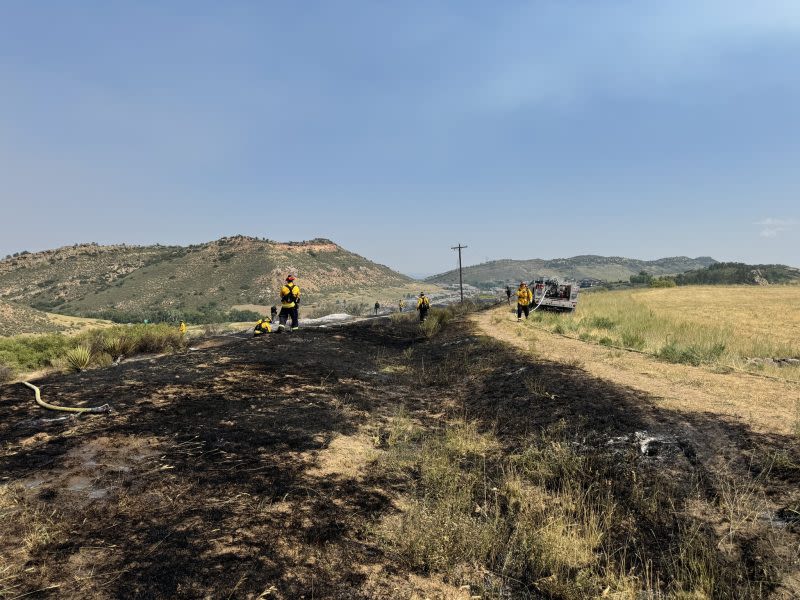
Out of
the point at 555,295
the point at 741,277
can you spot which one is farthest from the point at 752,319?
the point at 741,277

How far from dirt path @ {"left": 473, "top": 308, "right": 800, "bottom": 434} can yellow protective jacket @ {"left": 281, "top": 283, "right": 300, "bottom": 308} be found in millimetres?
7704

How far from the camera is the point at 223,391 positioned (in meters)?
7.01

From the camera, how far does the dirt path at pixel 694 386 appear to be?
5673 millimetres

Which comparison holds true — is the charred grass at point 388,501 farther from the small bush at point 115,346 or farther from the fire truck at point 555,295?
the fire truck at point 555,295

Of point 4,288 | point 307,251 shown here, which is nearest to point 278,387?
point 4,288

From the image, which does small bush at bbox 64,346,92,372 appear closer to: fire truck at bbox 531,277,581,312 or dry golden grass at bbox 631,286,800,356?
dry golden grass at bbox 631,286,800,356

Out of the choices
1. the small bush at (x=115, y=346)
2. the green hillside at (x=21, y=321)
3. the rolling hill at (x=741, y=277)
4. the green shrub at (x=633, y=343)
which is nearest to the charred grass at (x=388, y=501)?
the green shrub at (x=633, y=343)

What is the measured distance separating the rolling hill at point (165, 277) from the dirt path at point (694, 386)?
76.6 metres

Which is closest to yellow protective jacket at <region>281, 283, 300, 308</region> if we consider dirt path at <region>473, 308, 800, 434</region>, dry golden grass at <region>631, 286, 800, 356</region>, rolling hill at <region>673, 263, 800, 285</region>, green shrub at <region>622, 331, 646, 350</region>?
dirt path at <region>473, 308, 800, 434</region>

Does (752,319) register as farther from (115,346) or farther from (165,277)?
(165,277)

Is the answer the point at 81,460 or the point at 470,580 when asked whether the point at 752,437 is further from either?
the point at 81,460

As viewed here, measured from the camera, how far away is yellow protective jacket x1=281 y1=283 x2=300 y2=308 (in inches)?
534

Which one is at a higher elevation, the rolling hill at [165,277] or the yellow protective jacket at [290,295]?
the rolling hill at [165,277]

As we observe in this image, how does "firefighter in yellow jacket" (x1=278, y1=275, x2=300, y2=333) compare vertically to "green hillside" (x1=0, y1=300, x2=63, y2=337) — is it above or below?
above
